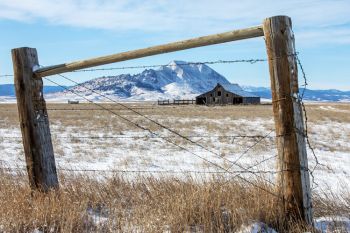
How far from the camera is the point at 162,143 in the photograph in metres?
15.9

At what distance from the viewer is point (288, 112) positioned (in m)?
3.98

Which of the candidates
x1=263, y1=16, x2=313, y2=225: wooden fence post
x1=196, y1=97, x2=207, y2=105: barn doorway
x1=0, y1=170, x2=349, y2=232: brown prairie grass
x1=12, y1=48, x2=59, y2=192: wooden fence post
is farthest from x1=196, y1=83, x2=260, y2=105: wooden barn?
x1=263, y1=16, x2=313, y2=225: wooden fence post

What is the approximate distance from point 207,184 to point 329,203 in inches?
53.1

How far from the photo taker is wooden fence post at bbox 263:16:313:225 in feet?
13.0

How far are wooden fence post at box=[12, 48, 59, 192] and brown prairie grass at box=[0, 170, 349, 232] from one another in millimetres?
243

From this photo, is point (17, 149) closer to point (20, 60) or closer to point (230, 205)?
point (20, 60)

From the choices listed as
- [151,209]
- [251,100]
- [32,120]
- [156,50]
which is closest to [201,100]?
[251,100]

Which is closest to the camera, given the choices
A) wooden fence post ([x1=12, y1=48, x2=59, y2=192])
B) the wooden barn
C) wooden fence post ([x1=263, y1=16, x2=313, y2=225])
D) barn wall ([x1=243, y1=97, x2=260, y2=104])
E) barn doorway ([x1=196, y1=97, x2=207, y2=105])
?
wooden fence post ([x1=263, y1=16, x2=313, y2=225])

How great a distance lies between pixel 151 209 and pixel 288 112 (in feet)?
5.59

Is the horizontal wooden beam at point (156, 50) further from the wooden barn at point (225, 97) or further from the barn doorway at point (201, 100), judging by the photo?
the wooden barn at point (225, 97)

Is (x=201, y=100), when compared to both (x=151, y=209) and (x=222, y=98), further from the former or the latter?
(x=151, y=209)

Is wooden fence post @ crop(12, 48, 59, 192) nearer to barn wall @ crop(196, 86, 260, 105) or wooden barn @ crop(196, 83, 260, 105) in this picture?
wooden barn @ crop(196, 83, 260, 105)

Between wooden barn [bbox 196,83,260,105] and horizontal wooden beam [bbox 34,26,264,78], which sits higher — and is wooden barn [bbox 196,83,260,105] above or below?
below

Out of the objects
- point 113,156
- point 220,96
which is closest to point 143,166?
point 113,156
